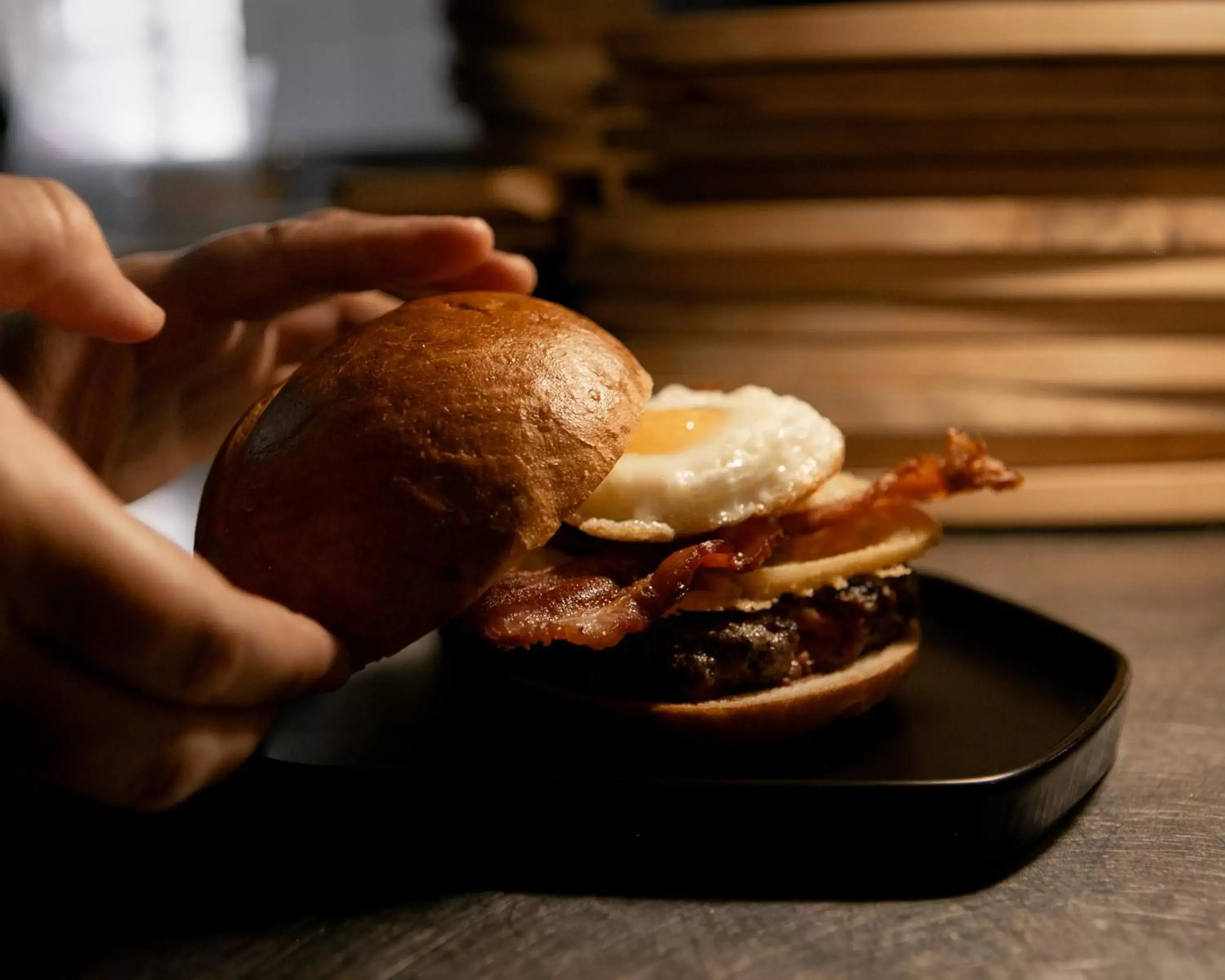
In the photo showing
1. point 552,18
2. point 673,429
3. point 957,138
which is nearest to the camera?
point 673,429

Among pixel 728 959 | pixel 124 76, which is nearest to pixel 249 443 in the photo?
pixel 728 959

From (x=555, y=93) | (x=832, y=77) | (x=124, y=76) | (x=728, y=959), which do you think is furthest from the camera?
(x=124, y=76)

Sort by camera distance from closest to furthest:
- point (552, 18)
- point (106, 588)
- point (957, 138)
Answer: point (106, 588) → point (957, 138) → point (552, 18)

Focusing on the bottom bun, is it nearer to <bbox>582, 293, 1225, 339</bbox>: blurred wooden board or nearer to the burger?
the burger

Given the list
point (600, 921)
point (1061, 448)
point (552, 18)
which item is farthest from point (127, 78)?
point (600, 921)

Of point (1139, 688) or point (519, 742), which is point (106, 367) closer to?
point (519, 742)

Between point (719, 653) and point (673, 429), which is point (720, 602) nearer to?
point (719, 653)
